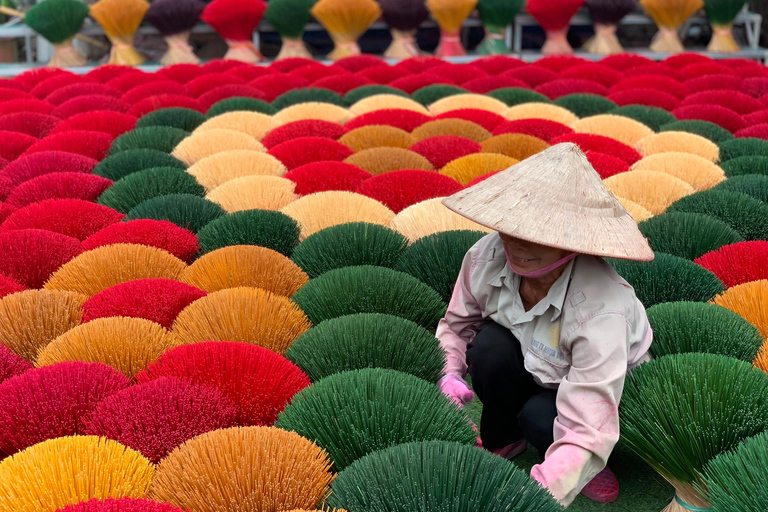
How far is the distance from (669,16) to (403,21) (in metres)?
1.65

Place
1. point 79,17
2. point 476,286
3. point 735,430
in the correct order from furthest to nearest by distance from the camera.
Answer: point 79,17 → point 476,286 → point 735,430

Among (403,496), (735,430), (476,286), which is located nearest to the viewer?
(403,496)

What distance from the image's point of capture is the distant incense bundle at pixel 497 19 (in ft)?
16.2

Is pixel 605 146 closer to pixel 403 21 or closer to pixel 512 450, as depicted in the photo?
pixel 512 450

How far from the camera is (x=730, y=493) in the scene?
3.17 feet

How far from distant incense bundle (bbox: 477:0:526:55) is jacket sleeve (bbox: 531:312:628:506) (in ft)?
13.7

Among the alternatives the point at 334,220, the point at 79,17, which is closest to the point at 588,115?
the point at 334,220

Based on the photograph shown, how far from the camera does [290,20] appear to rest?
488 cm

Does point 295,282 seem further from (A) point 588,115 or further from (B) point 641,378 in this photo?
(A) point 588,115

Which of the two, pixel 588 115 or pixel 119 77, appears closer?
pixel 588 115

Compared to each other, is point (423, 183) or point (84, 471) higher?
point (84, 471)

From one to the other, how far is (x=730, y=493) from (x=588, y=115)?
92.2 inches

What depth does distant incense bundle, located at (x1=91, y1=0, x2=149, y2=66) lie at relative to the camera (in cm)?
467

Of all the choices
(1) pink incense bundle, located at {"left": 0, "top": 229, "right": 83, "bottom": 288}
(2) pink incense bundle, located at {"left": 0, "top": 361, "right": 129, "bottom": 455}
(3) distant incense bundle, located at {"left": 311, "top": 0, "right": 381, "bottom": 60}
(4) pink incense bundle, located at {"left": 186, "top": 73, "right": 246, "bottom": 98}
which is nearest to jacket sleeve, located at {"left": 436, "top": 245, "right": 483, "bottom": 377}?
(2) pink incense bundle, located at {"left": 0, "top": 361, "right": 129, "bottom": 455}
